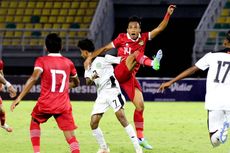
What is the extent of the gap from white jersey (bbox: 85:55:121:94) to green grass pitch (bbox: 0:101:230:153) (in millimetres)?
1359

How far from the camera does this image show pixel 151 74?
3991 cm

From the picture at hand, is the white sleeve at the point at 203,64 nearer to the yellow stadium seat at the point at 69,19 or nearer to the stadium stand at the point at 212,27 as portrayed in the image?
the stadium stand at the point at 212,27

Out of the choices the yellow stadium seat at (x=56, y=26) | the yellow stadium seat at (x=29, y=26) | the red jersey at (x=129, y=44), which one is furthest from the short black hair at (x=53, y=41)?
the yellow stadium seat at (x=29, y=26)

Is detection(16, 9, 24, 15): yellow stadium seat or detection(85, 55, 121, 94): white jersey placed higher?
detection(85, 55, 121, 94): white jersey

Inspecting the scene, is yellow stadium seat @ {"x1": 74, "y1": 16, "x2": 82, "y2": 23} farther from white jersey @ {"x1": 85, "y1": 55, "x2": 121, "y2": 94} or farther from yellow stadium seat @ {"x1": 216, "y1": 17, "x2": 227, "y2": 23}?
white jersey @ {"x1": 85, "y1": 55, "x2": 121, "y2": 94}

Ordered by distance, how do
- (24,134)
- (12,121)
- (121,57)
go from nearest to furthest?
1. (121,57)
2. (24,134)
3. (12,121)

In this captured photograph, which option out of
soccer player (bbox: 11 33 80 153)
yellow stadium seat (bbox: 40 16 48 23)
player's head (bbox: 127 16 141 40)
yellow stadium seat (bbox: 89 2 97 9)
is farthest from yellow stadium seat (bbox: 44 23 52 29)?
soccer player (bbox: 11 33 80 153)

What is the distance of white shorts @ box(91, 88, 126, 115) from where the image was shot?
1349cm

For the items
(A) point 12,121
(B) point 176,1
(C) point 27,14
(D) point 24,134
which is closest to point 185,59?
(B) point 176,1

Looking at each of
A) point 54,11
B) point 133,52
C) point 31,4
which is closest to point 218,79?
point 133,52

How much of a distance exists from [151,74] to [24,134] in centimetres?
2267

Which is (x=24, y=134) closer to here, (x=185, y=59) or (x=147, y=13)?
(x=147, y=13)

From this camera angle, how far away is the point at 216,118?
11.5 meters

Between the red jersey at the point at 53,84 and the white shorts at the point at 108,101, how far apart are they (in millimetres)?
2150
